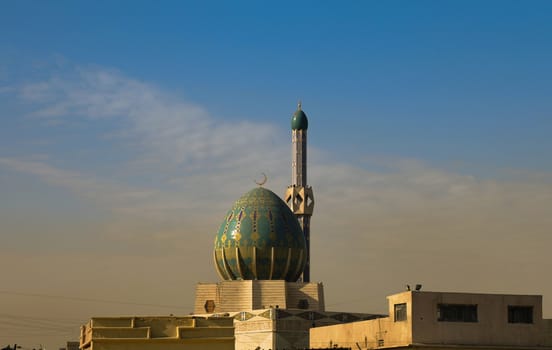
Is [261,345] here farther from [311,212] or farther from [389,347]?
[389,347]

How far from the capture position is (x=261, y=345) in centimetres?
6994

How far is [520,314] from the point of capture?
45.7 m

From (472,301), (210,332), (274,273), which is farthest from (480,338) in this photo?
(274,273)

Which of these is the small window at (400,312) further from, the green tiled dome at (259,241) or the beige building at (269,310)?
the green tiled dome at (259,241)

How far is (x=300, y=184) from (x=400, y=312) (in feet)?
143

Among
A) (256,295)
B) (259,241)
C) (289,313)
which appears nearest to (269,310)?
(289,313)

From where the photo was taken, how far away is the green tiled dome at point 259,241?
245 ft

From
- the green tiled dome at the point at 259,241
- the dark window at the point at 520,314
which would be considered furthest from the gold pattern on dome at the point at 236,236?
the dark window at the point at 520,314

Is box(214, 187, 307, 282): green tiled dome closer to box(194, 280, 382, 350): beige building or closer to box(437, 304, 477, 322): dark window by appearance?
box(194, 280, 382, 350): beige building

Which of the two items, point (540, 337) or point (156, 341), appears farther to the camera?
point (540, 337)

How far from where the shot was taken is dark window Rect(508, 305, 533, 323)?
149 ft

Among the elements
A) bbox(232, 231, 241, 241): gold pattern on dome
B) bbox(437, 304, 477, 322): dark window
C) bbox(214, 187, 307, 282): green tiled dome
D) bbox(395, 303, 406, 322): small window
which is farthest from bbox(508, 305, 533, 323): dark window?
bbox(232, 231, 241, 241): gold pattern on dome

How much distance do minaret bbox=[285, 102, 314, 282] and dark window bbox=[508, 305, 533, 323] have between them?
137 feet

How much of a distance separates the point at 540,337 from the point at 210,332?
1435 centimetres
